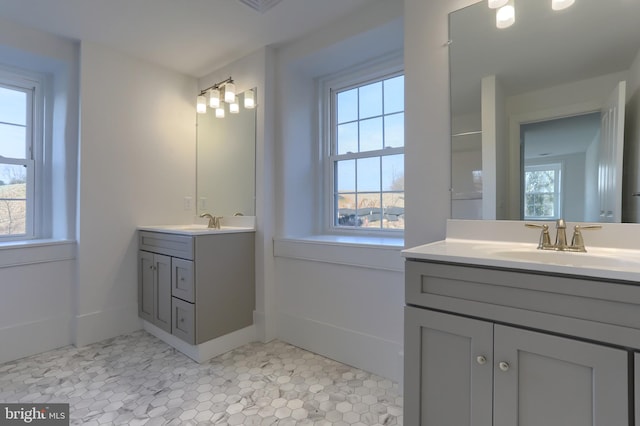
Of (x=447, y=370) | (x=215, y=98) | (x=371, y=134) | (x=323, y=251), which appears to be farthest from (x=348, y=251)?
(x=215, y=98)

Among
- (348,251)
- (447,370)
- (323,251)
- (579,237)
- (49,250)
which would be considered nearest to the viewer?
(447,370)

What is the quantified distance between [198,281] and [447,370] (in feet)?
5.19

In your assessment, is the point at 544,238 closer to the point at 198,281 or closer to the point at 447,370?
the point at 447,370

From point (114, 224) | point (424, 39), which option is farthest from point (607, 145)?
point (114, 224)

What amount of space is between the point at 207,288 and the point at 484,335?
1.70 m

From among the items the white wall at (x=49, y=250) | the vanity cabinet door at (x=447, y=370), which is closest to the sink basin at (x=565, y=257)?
the vanity cabinet door at (x=447, y=370)

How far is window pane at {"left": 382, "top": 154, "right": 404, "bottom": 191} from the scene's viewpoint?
224cm

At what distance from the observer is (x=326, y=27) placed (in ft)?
6.97

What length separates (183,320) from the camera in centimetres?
213

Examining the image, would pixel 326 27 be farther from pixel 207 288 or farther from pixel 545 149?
pixel 207 288

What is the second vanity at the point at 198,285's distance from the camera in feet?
6.81

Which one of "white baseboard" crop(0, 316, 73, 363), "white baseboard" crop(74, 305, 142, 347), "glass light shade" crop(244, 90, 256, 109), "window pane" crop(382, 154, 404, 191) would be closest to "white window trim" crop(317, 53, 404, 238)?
"window pane" crop(382, 154, 404, 191)

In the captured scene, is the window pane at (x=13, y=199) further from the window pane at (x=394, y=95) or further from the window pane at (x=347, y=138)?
the window pane at (x=394, y=95)

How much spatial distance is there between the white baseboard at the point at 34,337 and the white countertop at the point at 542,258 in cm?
257
